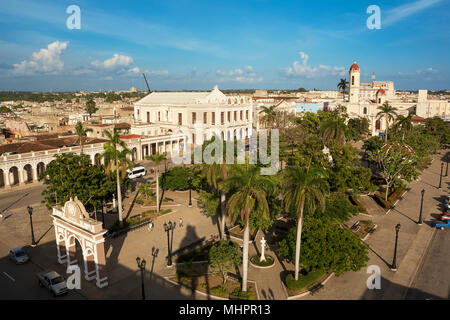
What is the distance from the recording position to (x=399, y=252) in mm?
25438

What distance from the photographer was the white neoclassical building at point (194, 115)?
67875mm

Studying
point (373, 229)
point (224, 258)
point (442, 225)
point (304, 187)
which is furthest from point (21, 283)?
point (442, 225)

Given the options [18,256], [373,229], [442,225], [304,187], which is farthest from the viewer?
[442,225]

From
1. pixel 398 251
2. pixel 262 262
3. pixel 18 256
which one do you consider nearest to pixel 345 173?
pixel 398 251

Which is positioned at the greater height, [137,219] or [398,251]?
[137,219]

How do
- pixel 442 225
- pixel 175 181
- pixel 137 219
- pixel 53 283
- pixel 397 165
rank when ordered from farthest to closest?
pixel 175 181
pixel 397 165
pixel 137 219
pixel 442 225
pixel 53 283

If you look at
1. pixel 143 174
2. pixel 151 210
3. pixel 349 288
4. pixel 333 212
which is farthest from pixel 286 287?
pixel 143 174

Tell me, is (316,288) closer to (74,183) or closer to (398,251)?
(398,251)

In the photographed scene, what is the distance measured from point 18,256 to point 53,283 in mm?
5690

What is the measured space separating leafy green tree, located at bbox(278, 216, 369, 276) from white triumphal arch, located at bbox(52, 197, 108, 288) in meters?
12.1

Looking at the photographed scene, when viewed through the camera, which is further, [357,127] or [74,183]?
[357,127]

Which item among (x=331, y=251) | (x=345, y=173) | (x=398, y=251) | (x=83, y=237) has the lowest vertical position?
(x=398, y=251)

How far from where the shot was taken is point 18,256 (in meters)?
23.5
